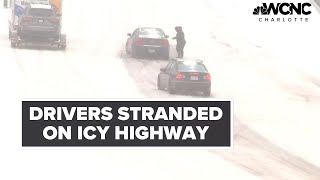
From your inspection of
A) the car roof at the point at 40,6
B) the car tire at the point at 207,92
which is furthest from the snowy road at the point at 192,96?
the car roof at the point at 40,6

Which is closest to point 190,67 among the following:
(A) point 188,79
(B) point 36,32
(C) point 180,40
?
(A) point 188,79

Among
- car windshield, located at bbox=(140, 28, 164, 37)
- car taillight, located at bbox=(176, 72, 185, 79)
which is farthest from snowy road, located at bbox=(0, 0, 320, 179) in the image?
car windshield, located at bbox=(140, 28, 164, 37)

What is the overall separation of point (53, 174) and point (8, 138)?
9.58 feet

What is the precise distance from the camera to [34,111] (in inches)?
686

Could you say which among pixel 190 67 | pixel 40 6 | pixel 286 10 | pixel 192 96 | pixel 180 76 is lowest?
pixel 192 96

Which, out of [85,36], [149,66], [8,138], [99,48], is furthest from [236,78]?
[8,138]

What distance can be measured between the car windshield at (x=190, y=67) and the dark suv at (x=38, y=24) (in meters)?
9.48

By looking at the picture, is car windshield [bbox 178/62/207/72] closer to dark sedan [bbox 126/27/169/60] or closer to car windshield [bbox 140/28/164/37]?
dark sedan [bbox 126/27/169/60]

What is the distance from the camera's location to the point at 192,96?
24703 mm

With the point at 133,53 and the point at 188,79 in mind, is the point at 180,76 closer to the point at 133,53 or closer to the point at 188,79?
the point at 188,79

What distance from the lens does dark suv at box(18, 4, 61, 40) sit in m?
31.8

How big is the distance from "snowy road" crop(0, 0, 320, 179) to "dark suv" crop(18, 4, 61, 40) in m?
0.88

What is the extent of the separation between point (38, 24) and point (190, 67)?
1011cm

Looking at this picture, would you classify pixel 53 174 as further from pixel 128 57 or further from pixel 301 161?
pixel 128 57
